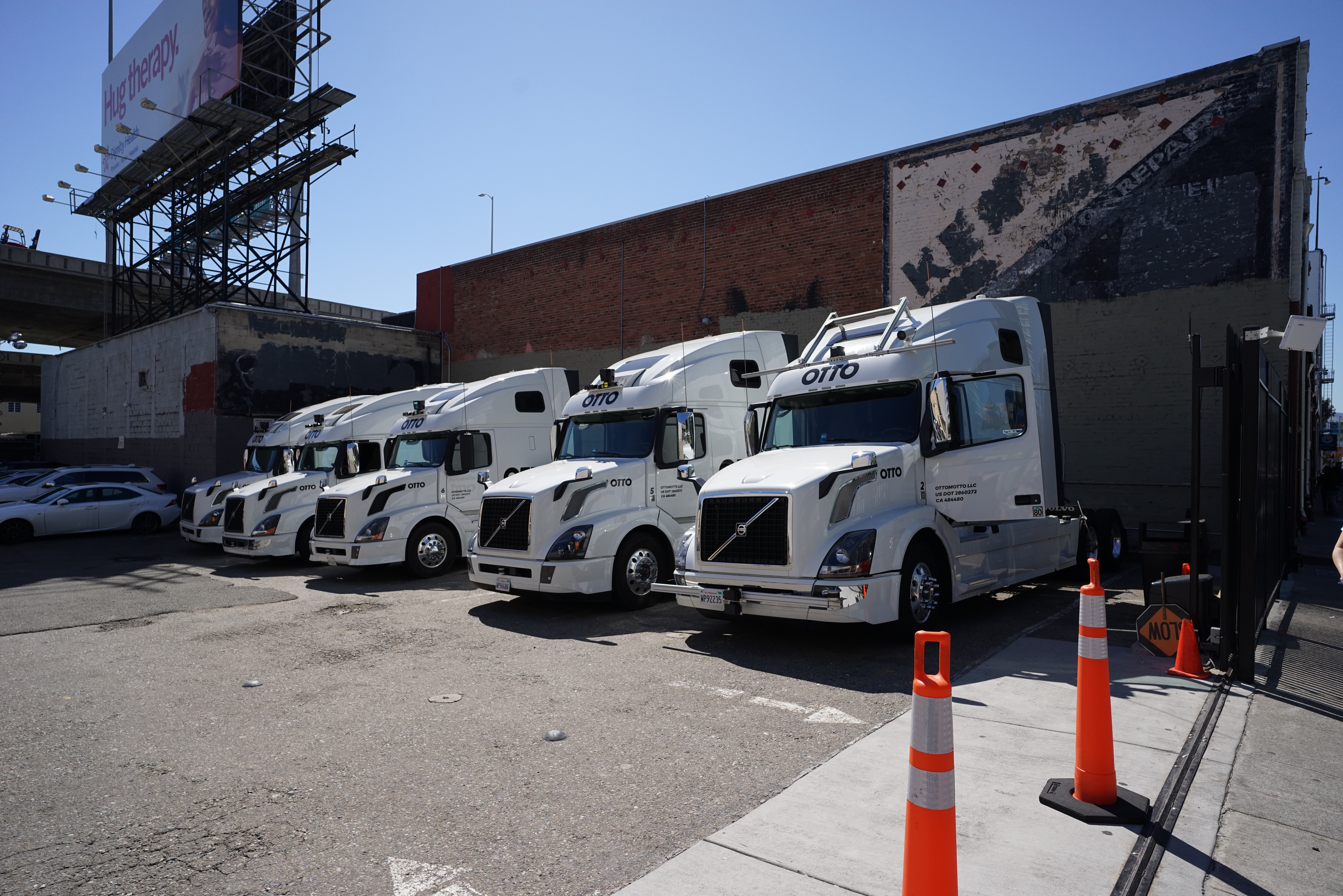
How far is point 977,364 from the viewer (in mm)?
8727

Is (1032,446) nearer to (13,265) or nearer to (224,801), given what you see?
(224,801)

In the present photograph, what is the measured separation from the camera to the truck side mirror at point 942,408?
7.79 m

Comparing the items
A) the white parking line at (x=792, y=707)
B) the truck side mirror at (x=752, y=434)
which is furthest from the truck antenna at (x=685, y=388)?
the white parking line at (x=792, y=707)

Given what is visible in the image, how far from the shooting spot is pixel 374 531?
41.7ft

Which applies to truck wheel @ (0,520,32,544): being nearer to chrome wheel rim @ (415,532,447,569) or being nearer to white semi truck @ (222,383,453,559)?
white semi truck @ (222,383,453,559)

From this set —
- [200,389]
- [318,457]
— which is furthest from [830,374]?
[200,389]

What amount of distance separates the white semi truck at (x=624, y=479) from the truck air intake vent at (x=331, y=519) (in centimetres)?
311

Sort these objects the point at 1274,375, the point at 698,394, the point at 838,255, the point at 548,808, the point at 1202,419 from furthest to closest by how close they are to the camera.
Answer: the point at 838,255 < the point at 1202,419 < the point at 698,394 < the point at 1274,375 < the point at 548,808

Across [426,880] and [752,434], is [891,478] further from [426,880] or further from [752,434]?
[426,880]

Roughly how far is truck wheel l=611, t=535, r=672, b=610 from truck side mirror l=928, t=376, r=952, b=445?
13.1ft

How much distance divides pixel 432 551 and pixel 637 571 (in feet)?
15.2

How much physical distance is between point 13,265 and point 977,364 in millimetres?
39229

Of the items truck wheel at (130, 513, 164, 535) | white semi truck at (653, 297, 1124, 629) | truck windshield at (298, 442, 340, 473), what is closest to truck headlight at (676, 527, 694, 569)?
white semi truck at (653, 297, 1124, 629)

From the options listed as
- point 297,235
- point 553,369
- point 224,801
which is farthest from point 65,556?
point 297,235
